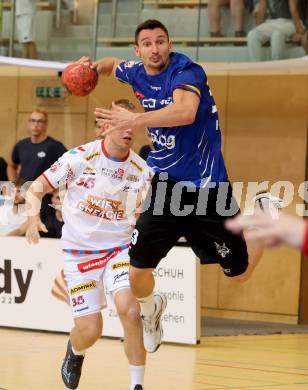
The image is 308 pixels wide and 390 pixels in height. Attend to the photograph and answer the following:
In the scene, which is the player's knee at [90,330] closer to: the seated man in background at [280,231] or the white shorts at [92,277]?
the white shorts at [92,277]

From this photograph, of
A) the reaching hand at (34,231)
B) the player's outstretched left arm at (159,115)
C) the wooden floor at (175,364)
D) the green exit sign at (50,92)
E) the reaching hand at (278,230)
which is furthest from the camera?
the green exit sign at (50,92)

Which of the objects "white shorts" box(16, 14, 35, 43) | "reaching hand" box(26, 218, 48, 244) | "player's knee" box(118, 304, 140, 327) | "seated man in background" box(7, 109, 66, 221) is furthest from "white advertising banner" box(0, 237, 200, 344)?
"white shorts" box(16, 14, 35, 43)

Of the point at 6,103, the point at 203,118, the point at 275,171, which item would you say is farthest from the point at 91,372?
the point at 6,103

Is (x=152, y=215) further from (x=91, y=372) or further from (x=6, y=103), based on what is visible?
(x=6, y=103)

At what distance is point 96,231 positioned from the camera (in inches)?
270

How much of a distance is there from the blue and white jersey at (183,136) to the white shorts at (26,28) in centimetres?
825

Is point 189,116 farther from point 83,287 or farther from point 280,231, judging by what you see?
point 280,231

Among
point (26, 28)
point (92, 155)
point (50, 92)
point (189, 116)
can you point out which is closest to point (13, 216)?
point (26, 28)

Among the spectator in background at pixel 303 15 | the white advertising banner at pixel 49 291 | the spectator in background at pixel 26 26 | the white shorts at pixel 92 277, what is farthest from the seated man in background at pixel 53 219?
the white shorts at pixel 92 277

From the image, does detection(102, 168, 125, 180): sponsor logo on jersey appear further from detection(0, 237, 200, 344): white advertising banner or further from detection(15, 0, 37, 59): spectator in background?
detection(15, 0, 37, 59): spectator in background

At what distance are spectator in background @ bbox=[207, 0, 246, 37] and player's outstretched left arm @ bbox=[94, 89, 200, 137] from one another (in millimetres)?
7274

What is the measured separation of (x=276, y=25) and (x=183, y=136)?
6865mm

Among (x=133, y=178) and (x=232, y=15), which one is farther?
(x=232, y=15)

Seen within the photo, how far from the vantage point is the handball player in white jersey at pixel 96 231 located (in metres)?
6.52
